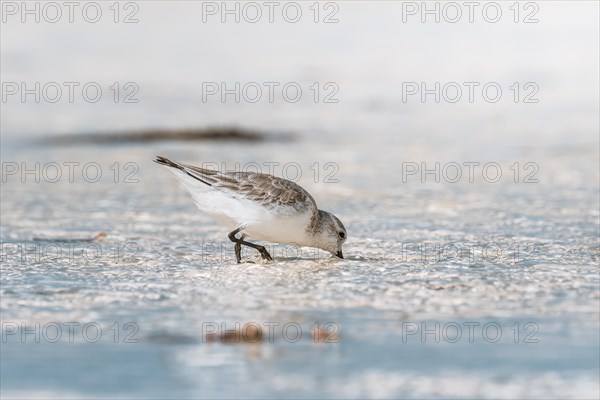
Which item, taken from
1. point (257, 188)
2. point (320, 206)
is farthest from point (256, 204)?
point (320, 206)

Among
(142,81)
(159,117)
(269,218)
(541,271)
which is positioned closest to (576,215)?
(541,271)

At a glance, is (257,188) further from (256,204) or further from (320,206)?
(320,206)

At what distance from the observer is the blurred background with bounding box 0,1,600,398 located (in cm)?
501

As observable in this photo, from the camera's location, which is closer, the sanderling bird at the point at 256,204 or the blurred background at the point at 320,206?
the blurred background at the point at 320,206

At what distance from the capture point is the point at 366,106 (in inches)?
902

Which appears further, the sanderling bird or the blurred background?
the sanderling bird

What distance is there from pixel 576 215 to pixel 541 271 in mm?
3093

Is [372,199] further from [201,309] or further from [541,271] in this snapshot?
[201,309]

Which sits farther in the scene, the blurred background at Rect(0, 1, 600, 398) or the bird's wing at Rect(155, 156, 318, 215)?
the bird's wing at Rect(155, 156, 318, 215)

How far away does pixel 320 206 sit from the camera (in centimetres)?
1127

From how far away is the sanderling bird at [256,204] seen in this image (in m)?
7.45

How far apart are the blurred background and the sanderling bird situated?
0.86ft

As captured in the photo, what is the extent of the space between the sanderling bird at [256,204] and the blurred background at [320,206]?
0.86 ft

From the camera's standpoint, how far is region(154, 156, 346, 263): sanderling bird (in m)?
7.45
